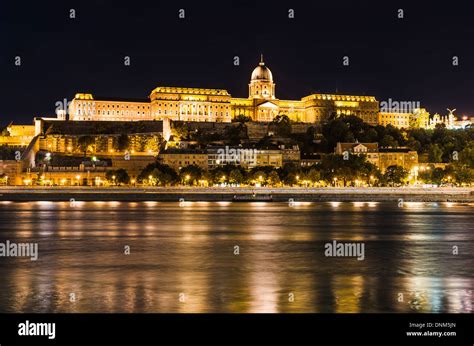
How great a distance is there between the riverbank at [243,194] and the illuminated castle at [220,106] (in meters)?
26.9

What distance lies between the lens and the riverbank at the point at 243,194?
153ft

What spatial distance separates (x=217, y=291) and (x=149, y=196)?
36.2 meters

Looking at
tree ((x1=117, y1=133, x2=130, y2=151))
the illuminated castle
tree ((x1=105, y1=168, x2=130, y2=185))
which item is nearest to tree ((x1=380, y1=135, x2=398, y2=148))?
the illuminated castle

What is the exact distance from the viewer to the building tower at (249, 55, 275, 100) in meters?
91.5

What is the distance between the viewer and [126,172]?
56750mm

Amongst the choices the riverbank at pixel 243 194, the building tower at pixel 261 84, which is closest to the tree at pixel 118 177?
the riverbank at pixel 243 194

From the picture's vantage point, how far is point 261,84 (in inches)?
3607

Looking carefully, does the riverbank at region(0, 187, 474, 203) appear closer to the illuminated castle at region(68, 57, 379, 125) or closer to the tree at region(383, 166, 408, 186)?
the tree at region(383, 166, 408, 186)

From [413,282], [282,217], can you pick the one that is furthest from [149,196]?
[413,282]

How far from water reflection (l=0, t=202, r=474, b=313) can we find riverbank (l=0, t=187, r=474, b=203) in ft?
60.0

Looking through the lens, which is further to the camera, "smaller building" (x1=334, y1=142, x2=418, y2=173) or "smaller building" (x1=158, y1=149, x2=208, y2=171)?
"smaller building" (x1=334, y1=142, x2=418, y2=173)
